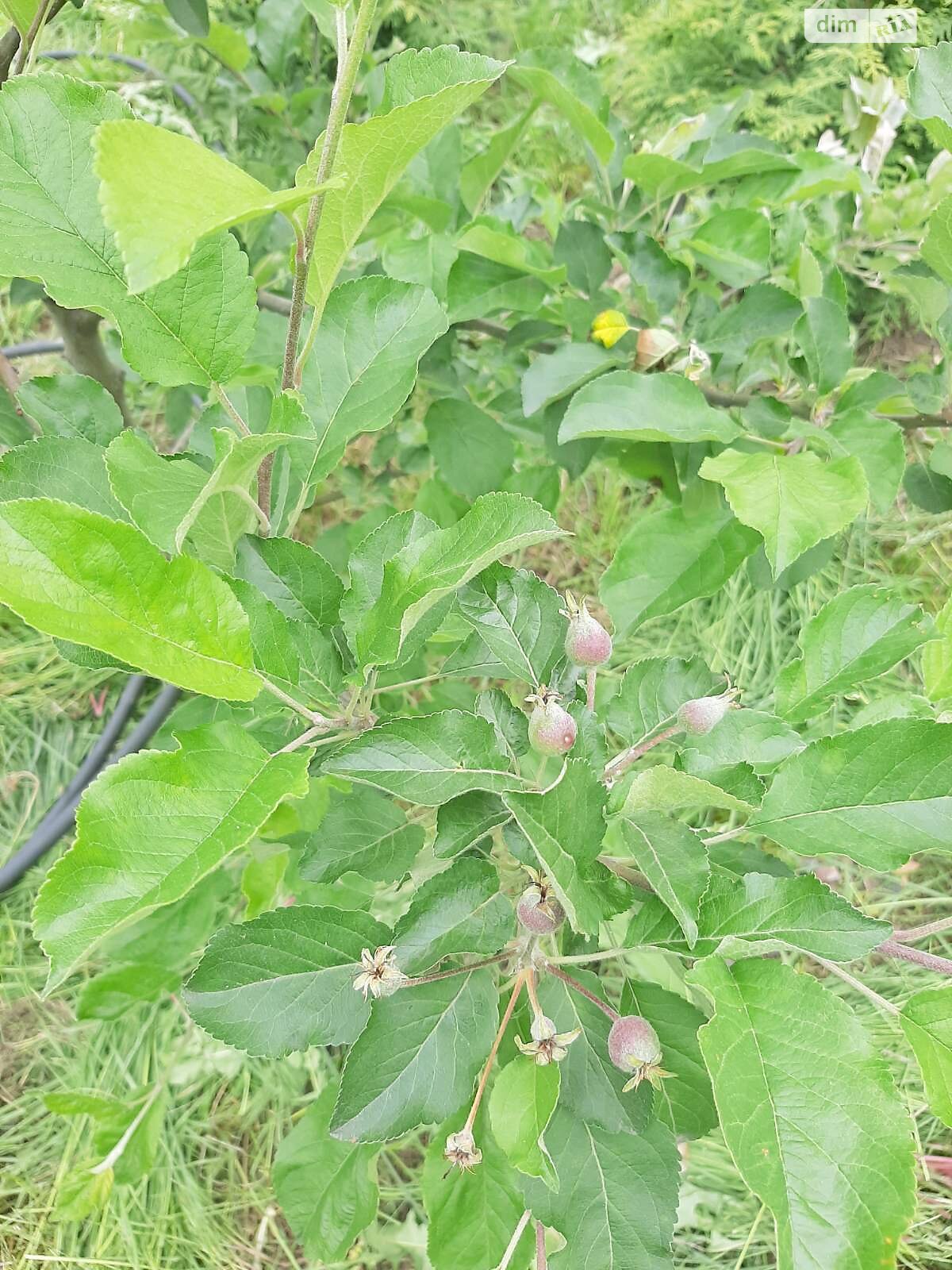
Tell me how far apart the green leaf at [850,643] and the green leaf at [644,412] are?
0.21 m

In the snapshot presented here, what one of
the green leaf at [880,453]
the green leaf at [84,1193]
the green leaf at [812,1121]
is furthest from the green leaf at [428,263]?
the green leaf at [84,1193]

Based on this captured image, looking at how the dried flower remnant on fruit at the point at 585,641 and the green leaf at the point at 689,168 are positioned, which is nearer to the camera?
the dried flower remnant on fruit at the point at 585,641

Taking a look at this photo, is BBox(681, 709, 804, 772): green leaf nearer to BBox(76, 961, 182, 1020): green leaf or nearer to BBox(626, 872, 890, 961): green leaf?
BBox(626, 872, 890, 961): green leaf

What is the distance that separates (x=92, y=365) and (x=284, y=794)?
2.84ft

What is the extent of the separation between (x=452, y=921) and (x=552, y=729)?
0.15 metres

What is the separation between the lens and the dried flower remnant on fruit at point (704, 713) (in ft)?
2.02

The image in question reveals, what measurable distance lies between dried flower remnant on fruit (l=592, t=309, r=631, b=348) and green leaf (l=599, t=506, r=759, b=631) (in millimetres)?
194

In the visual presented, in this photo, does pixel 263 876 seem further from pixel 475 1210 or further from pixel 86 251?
pixel 86 251

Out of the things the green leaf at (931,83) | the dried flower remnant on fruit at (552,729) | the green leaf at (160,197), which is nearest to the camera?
the green leaf at (160,197)

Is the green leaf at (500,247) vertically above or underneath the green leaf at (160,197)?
underneath

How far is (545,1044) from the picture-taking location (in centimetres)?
57

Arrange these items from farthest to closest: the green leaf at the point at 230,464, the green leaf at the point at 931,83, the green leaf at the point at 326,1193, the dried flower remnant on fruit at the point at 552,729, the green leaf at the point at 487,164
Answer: the green leaf at the point at 487,164 < the green leaf at the point at 326,1193 < the green leaf at the point at 931,83 < the dried flower remnant on fruit at the point at 552,729 < the green leaf at the point at 230,464

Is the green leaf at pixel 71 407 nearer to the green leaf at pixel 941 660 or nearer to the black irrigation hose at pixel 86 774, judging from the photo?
the green leaf at pixel 941 660

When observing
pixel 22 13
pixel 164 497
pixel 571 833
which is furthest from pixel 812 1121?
pixel 22 13
